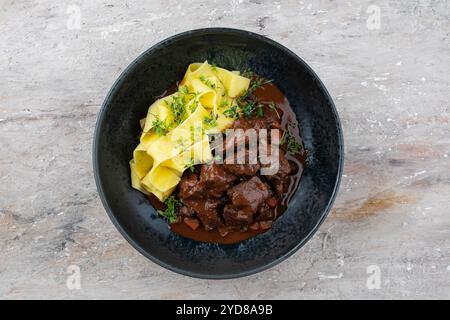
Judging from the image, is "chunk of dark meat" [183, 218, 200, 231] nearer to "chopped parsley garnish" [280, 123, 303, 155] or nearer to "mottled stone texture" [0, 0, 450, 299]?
Result: "mottled stone texture" [0, 0, 450, 299]

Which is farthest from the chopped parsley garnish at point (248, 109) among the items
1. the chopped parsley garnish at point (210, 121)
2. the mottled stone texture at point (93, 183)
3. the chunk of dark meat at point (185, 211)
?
the chunk of dark meat at point (185, 211)

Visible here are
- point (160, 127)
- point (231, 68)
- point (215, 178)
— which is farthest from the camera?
point (231, 68)

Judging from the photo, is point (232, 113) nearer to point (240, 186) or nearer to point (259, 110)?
point (259, 110)

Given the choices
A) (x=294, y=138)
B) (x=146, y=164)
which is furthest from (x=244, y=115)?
(x=146, y=164)

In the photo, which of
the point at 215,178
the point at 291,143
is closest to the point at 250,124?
the point at 291,143

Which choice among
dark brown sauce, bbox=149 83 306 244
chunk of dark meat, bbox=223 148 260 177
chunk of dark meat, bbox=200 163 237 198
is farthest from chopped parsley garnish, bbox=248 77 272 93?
chunk of dark meat, bbox=200 163 237 198

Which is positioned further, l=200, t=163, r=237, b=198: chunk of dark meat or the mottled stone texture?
the mottled stone texture
